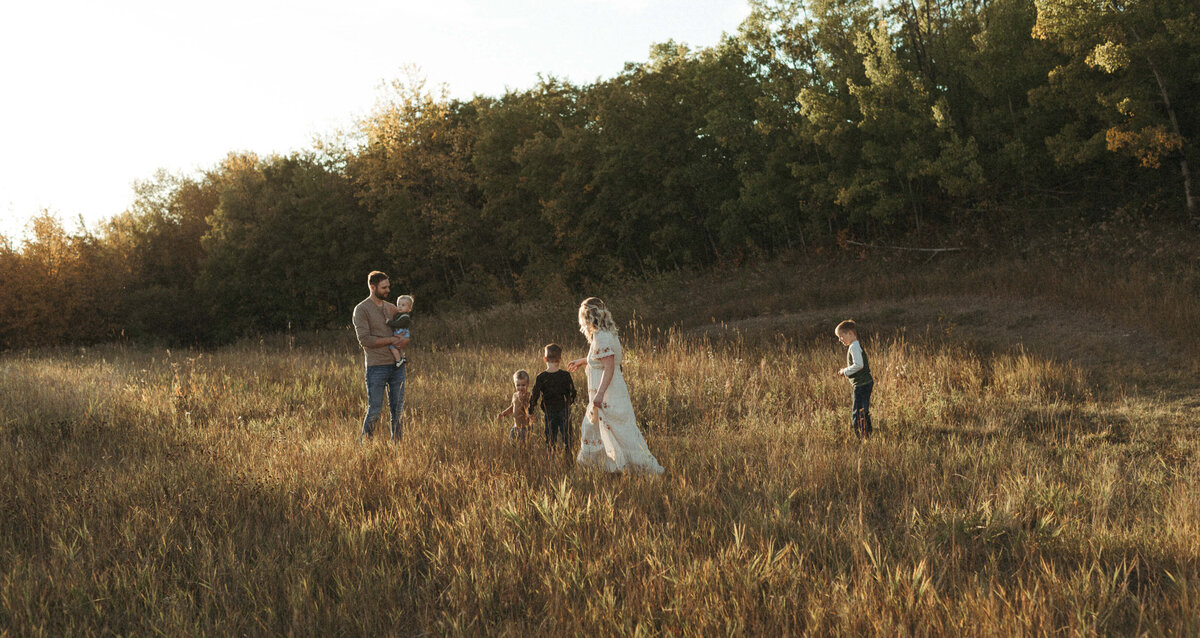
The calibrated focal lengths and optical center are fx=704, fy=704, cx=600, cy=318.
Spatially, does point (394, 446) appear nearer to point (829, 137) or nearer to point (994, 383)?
point (994, 383)

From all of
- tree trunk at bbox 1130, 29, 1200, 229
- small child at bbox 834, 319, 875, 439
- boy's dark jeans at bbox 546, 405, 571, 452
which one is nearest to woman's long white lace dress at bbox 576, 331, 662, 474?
boy's dark jeans at bbox 546, 405, 571, 452

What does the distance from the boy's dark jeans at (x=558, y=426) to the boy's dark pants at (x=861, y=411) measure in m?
3.13

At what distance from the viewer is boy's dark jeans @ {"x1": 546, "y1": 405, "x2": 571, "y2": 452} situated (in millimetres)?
7043

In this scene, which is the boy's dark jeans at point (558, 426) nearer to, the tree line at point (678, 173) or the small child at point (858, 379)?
the small child at point (858, 379)

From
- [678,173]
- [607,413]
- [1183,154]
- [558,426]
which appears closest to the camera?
[607,413]

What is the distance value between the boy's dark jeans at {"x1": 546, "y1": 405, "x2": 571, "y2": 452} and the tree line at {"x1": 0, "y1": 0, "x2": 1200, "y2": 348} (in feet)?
55.5

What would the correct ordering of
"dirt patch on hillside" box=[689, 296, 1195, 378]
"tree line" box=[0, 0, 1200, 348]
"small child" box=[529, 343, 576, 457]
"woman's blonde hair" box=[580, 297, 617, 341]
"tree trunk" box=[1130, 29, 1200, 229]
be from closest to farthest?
"woman's blonde hair" box=[580, 297, 617, 341] < "small child" box=[529, 343, 576, 457] < "dirt patch on hillside" box=[689, 296, 1195, 378] < "tree trunk" box=[1130, 29, 1200, 229] < "tree line" box=[0, 0, 1200, 348]

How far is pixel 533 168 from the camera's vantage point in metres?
32.0

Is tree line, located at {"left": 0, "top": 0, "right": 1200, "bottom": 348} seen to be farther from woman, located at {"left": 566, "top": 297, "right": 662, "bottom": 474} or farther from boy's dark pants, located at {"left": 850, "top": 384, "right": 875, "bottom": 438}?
woman, located at {"left": 566, "top": 297, "right": 662, "bottom": 474}

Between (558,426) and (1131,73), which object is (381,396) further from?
(1131,73)

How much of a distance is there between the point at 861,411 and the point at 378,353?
5.33m

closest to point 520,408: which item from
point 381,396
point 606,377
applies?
point 606,377

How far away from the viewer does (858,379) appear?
7.59m

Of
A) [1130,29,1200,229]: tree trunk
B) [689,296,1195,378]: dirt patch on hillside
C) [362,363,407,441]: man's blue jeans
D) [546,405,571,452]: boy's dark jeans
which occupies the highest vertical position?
[1130,29,1200,229]: tree trunk
